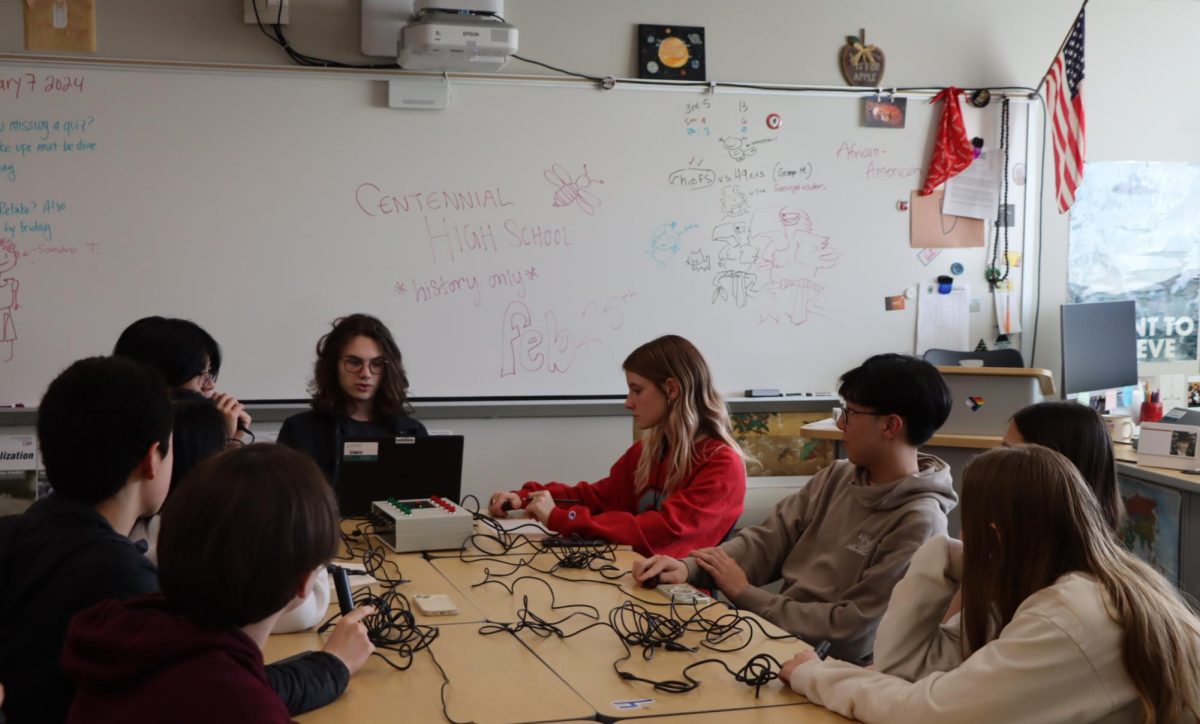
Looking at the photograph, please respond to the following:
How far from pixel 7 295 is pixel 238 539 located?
12.0 feet

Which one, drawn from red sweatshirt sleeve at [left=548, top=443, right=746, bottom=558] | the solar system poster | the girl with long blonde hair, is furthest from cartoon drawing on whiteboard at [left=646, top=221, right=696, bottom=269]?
the girl with long blonde hair

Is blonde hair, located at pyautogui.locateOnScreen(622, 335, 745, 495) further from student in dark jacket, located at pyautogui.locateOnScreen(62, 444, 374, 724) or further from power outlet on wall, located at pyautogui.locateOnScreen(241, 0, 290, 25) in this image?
power outlet on wall, located at pyautogui.locateOnScreen(241, 0, 290, 25)

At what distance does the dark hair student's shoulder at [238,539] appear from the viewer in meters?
1.35

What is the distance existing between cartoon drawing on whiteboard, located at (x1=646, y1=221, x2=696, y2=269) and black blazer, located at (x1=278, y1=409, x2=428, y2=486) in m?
1.79

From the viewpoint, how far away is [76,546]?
1654 millimetres

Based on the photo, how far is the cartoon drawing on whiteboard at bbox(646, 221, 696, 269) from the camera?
505 centimetres

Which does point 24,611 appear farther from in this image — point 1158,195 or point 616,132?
point 1158,195

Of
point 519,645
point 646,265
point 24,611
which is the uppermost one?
point 646,265

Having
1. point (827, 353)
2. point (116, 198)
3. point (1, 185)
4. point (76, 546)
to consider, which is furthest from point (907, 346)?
point (76, 546)

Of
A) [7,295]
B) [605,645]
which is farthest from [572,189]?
[605,645]

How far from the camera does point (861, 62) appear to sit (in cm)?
524

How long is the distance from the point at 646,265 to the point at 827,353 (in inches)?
38.3

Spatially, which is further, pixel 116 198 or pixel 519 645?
pixel 116 198

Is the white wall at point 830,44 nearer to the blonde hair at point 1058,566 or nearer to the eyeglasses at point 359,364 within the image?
the eyeglasses at point 359,364
